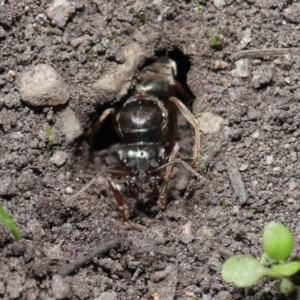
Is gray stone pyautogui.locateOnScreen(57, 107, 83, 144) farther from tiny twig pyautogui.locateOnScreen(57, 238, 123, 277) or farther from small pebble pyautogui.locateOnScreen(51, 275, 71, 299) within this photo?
small pebble pyautogui.locateOnScreen(51, 275, 71, 299)

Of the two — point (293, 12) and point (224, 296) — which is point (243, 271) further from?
point (293, 12)

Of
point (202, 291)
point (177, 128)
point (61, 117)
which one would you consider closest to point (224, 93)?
point (177, 128)

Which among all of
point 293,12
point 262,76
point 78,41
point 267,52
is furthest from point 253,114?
point 78,41

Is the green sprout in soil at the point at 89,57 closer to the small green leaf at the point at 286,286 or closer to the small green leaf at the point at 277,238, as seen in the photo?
the small green leaf at the point at 277,238

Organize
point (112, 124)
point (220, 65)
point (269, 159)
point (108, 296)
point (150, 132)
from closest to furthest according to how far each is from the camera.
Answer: point (108, 296), point (269, 159), point (220, 65), point (150, 132), point (112, 124)

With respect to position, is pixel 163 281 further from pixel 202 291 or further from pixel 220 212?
pixel 220 212

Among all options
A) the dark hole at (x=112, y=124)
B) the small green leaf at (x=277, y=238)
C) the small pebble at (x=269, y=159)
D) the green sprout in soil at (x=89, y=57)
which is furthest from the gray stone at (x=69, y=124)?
the small green leaf at (x=277, y=238)
